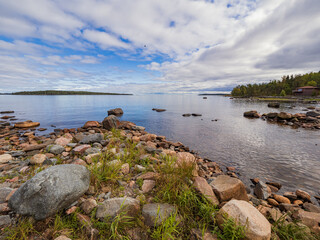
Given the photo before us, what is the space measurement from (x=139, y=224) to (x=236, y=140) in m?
15.6

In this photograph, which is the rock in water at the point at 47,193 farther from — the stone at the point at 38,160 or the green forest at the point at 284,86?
the green forest at the point at 284,86

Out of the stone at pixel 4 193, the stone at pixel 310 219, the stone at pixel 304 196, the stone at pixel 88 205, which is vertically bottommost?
the stone at pixel 304 196

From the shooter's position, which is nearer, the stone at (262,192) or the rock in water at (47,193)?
the rock in water at (47,193)

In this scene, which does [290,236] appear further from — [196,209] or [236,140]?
[236,140]

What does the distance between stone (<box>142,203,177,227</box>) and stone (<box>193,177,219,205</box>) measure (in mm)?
970

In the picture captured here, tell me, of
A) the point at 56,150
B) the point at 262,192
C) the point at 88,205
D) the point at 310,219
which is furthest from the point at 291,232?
the point at 56,150

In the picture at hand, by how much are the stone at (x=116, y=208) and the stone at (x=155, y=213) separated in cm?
26

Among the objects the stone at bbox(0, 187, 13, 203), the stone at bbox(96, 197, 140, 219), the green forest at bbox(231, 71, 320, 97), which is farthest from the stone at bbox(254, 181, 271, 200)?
the green forest at bbox(231, 71, 320, 97)

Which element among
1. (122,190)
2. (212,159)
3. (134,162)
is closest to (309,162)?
(212,159)

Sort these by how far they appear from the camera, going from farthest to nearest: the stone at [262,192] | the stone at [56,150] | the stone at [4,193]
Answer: the stone at [56,150], the stone at [262,192], the stone at [4,193]

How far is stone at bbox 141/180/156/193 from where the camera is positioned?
14.8 feet

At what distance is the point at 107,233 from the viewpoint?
306cm

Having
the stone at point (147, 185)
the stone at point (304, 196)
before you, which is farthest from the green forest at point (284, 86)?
the stone at point (147, 185)

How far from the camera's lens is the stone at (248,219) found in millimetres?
2937
